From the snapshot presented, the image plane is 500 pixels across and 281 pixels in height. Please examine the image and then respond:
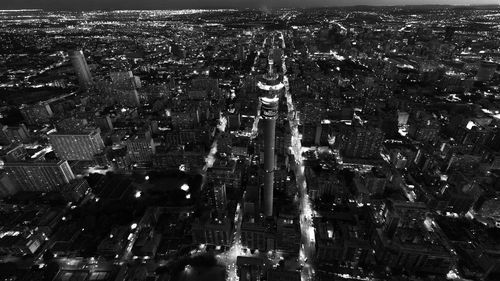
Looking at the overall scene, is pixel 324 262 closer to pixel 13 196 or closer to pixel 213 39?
pixel 13 196

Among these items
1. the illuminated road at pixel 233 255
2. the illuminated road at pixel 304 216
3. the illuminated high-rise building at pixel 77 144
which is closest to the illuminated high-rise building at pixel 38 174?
the illuminated high-rise building at pixel 77 144

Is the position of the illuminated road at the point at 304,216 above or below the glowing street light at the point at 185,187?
below

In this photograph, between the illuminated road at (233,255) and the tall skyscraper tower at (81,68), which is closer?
the illuminated road at (233,255)

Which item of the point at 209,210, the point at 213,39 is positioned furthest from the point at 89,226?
the point at 213,39

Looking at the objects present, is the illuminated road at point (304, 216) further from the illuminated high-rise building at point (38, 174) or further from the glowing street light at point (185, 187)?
the illuminated high-rise building at point (38, 174)

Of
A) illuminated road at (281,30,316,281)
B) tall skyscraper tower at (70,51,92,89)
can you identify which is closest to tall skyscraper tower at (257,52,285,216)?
illuminated road at (281,30,316,281)

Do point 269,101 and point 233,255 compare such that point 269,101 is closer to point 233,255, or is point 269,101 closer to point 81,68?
point 233,255

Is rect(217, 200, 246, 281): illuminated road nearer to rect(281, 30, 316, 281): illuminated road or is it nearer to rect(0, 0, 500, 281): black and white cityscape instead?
rect(0, 0, 500, 281): black and white cityscape
